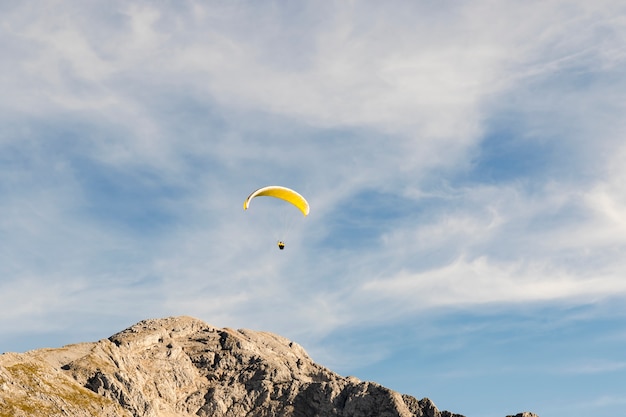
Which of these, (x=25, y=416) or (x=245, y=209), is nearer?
(x=245, y=209)

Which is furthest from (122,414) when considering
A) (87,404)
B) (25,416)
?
(25,416)

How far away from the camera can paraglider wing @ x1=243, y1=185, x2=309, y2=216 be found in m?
165

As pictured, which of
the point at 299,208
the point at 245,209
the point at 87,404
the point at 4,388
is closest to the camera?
the point at 245,209

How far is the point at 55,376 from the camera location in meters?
200

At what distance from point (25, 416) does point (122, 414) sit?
2492 cm

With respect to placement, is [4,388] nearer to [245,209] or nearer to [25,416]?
[25,416]

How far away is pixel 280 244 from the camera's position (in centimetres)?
16238

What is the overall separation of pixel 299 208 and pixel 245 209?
15039 millimetres

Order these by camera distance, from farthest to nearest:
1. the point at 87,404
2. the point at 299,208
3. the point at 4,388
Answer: the point at 87,404 → the point at 4,388 → the point at 299,208

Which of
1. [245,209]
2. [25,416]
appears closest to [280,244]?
[245,209]

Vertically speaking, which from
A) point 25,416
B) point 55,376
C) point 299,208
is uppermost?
point 299,208

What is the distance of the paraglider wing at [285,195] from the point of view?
6511 inches

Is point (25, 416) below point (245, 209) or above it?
below

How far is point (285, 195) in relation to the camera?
554 feet
